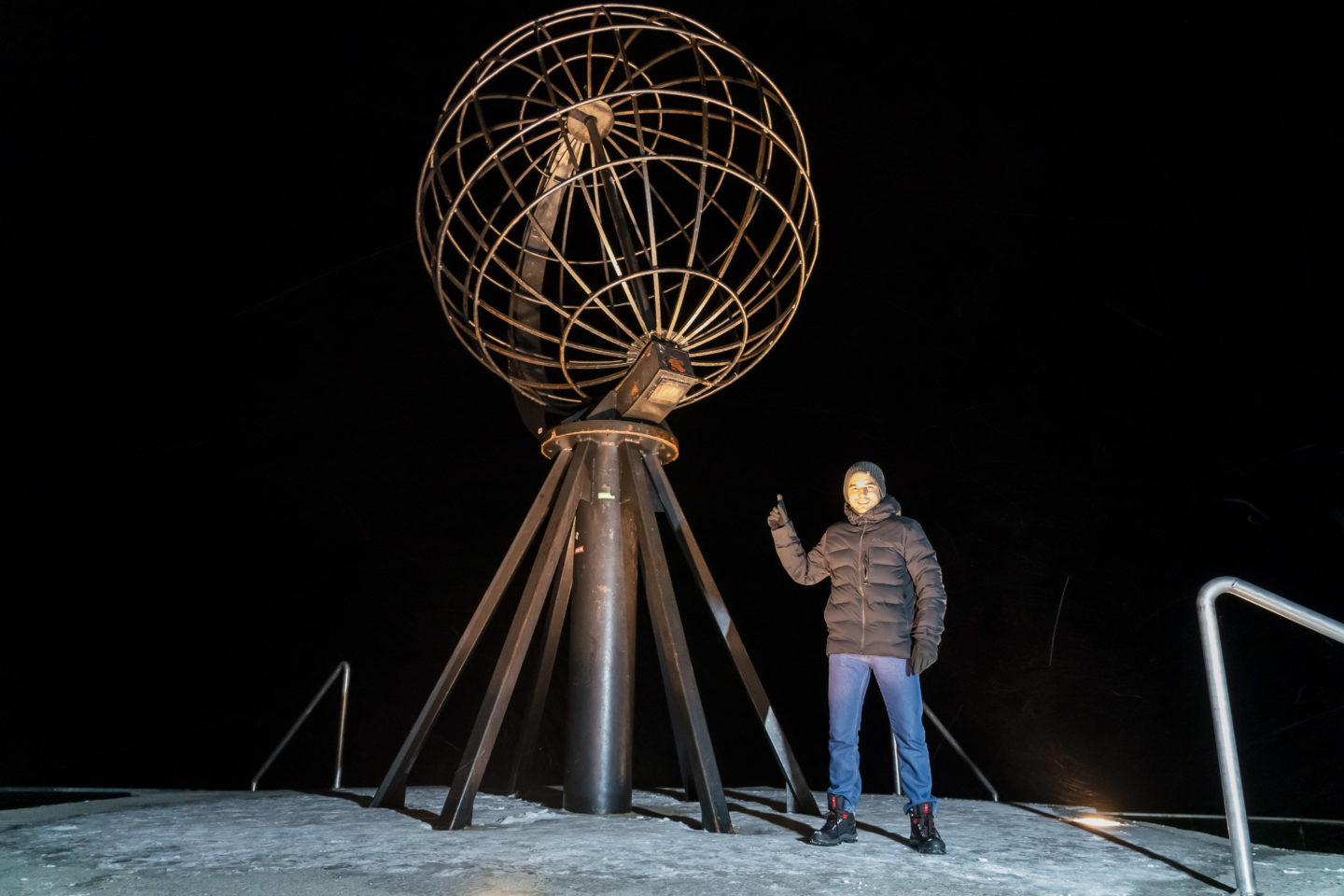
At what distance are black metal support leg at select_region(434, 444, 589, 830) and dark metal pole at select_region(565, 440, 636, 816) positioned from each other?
0.33 ft

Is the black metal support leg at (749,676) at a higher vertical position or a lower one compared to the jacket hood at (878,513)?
lower

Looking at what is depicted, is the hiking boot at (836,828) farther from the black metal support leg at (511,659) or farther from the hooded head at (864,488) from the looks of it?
the black metal support leg at (511,659)

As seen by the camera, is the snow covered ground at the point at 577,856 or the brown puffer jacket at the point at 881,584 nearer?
the snow covered ground at the point at 577,856

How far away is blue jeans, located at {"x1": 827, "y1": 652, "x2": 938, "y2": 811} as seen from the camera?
250 cm

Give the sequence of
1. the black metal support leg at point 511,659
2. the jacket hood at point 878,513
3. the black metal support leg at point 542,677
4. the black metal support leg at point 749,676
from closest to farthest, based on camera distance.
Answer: the black metal support leg at point 511,659 < the jacket hood at point 878,513 < the black metal support leg at point 749,676 < the black metal support leg at point 542,677

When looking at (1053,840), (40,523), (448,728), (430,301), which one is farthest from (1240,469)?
(40,523)

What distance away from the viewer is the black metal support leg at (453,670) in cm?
309

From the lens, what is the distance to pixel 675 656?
3010 millimetres

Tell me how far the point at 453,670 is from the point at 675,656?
0.87 metres

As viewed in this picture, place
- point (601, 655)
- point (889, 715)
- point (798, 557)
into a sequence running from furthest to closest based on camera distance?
point (601, 655) → point (798, 557) → point (889, 715)

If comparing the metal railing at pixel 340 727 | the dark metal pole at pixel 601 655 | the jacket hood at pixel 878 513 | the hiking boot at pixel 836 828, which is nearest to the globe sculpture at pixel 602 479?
the dark metal pole at pixel 601 655

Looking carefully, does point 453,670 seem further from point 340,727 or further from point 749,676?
point 340,727

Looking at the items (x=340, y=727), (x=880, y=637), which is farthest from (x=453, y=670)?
(x=340, y=727)

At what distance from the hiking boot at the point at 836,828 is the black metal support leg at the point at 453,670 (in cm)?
138
